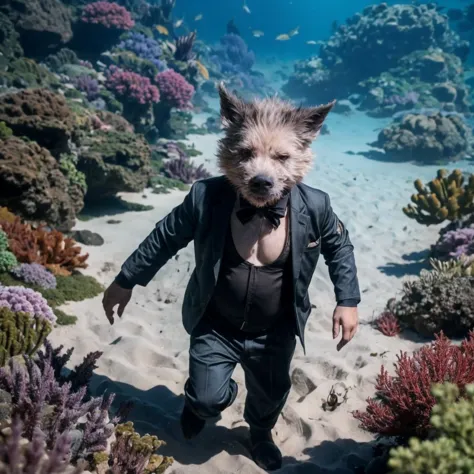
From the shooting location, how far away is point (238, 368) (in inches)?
166

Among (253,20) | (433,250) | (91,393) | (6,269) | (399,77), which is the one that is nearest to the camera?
(91,393)

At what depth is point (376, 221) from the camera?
9.81m

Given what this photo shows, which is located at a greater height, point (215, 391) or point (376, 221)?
point (376, 221)

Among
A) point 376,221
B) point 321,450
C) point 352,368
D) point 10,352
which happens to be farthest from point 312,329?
point 376,221

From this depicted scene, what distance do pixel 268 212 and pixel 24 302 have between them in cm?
275

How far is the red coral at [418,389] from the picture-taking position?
7.42ft

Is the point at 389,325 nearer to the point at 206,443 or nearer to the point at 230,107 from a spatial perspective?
the point at 206,443

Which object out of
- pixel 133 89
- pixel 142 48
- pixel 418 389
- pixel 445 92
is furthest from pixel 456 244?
pixel 445 92

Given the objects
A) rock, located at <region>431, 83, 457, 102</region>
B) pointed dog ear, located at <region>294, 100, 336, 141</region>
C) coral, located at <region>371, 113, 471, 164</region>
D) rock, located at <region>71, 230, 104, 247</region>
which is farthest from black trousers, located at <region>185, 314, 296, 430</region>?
rock, located at <region>431, 83, 457, 102</region>

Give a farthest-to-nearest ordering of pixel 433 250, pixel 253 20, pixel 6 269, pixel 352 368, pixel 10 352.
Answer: pixel 253 20 → pixel 433 250 → pixel 6 269 → pixel 352 368 → pixel 10 352

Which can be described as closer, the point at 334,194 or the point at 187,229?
the point at 187,229

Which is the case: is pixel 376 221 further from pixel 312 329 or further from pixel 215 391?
pixel 215 391

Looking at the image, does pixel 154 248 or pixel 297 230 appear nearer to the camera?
pixel 297 230

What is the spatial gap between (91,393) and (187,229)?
1656 mm
